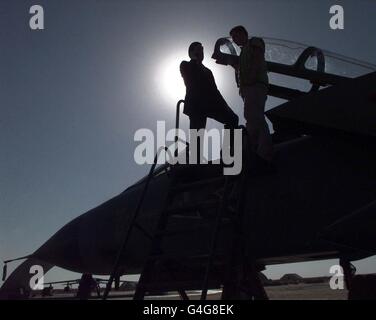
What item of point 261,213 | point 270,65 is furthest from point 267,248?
point 270,65

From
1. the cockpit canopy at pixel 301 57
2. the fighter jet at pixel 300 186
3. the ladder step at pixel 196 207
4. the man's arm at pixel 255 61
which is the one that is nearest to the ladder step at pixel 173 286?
the fighter jet at pixel 300 186

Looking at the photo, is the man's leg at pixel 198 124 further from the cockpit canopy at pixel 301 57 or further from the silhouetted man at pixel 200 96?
the cockpit canopy at pixel 301 57

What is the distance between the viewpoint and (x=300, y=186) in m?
5.56

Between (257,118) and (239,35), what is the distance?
1.34 meters

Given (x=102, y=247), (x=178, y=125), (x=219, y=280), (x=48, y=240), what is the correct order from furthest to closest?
(x=48, y=240) → (x=102, y=247) → (x=178, y=125) → (x=219, y=280)

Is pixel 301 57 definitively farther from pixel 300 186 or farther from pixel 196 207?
pixel 196 207

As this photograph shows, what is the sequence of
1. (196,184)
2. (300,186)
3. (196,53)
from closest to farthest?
(196,184), (300,186), (196,53)

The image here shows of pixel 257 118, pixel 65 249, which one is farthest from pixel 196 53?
pixel 65 249

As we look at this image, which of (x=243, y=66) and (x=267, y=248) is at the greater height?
(x=243, y=66)

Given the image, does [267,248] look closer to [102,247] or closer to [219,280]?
[219,280]

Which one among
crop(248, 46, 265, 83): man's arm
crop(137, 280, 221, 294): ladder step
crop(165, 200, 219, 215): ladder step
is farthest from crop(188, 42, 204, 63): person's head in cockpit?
crop(137, 280, 221, 294): ladder step

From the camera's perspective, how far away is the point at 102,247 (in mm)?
8344

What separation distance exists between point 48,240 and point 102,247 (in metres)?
2.60

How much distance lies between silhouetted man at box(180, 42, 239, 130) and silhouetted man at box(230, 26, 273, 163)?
421 millimetres
